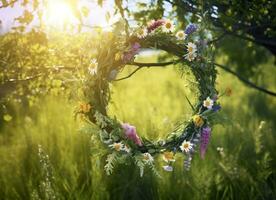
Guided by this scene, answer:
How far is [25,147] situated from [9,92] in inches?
67.2

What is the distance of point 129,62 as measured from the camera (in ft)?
10.4

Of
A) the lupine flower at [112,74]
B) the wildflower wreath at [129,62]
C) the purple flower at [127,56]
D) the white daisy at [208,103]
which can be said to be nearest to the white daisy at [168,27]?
the wildflower wreath at [129,62]

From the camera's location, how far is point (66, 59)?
12.4 ft

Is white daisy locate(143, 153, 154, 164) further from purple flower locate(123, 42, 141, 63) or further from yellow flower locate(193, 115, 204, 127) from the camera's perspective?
purple flower locate(123, 42, 141, 63)

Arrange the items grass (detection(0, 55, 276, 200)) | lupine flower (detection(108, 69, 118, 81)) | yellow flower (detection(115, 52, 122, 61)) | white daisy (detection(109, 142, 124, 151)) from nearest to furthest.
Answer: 1. white daisy (detection(109, 142, 124, 151))
2. yellow flower (detection(115, 52, 122, 61))
3. lupine flower (detection(108, 69, 118, 81))
4. grass (detection(0, 55, 276, 200))

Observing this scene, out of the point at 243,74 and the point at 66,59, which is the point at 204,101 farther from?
the point at 243,74

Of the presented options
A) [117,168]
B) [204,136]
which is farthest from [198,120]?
[117,168]

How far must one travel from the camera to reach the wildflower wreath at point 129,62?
2809 mm

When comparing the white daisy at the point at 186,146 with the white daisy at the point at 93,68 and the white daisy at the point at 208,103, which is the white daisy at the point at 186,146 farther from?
the white daisy at the point at 93,68

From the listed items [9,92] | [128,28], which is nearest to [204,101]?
[128,28]

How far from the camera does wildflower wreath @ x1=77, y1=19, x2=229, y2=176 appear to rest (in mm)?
2809

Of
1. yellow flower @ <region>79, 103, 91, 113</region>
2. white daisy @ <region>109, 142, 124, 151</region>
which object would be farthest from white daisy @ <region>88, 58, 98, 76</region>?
white daisy @ <region>109, 142, 124, 151</region>

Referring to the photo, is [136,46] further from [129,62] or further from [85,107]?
[85,107]

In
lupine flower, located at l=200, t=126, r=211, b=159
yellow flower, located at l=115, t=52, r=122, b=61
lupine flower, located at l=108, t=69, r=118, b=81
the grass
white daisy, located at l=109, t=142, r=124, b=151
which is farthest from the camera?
the grass
